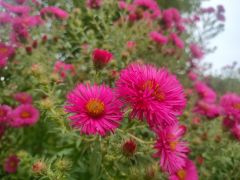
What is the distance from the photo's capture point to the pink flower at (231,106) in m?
2.11

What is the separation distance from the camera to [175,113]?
125cm

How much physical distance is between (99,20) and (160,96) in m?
1.97

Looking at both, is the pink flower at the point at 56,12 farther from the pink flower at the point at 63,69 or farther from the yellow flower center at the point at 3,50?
the yellow flower center at the point at 3,50

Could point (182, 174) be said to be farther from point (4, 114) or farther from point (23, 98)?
point (23, 98)

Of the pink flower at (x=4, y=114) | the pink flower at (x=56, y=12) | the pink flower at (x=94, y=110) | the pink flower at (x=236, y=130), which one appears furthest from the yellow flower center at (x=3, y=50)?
the pink flower at (x=236, y=130)

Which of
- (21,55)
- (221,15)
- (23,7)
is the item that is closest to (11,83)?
(21,55)

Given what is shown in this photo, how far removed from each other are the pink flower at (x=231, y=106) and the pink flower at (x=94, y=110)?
101 centimetres

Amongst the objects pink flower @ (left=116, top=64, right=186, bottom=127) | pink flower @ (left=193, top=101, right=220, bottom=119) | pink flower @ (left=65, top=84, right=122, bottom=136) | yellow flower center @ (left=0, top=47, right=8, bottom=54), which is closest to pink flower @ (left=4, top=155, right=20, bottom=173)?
yellow flower center @ (left=0, top=47, right=8, bottom=54)

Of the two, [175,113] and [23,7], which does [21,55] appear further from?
[175,113]

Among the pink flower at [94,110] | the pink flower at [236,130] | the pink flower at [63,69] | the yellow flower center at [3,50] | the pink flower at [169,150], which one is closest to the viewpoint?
the pink flower at [94,110]

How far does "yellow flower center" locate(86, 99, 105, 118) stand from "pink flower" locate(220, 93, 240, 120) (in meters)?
1.04

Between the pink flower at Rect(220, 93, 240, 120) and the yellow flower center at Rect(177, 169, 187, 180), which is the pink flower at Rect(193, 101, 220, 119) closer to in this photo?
the pink flower at Rect(220, 93, 240, 120)

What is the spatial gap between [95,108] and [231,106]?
3.63 feet

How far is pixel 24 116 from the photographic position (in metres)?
2.22
